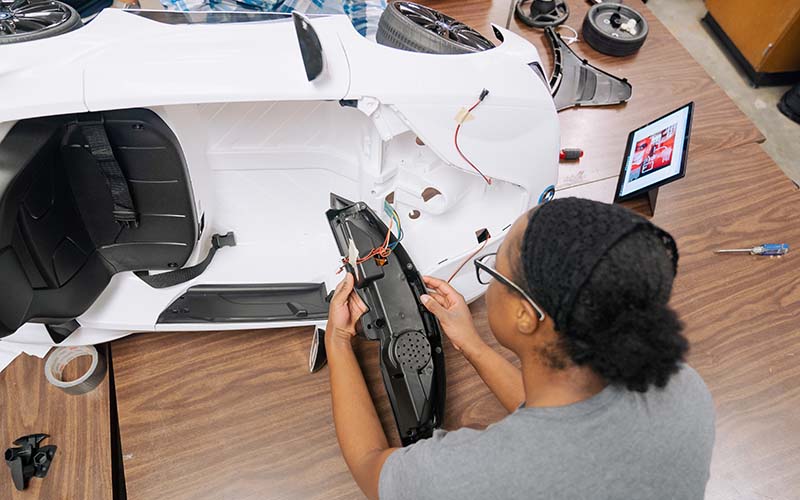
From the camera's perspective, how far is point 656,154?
151 centimetres

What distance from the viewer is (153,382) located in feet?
3.92

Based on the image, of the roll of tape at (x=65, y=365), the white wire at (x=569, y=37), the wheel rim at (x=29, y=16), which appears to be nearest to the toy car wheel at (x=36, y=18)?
the wheel rim at (x=29, y=16)

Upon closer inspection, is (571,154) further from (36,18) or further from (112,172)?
(36,18)

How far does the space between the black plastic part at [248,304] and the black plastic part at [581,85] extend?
41.4 inches

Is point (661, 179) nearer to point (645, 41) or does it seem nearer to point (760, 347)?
point (760, 347)

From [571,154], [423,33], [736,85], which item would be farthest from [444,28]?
[736,85]

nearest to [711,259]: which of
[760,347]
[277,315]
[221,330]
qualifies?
[760,347]

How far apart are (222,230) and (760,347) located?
1.38m

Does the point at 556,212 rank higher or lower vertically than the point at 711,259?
higher

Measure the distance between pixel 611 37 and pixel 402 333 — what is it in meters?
1.37

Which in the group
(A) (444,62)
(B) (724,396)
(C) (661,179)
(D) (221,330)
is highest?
(A) (444,62)

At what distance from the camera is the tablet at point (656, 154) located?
4.62ft

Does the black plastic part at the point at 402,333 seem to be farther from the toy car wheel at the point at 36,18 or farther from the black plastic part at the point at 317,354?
the toy car wheel at the point at 36,18

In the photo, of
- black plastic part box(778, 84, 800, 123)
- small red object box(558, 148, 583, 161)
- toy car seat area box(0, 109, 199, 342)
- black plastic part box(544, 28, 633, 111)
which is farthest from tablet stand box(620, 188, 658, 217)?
black plastic part box(778, 84, 800, 123)
